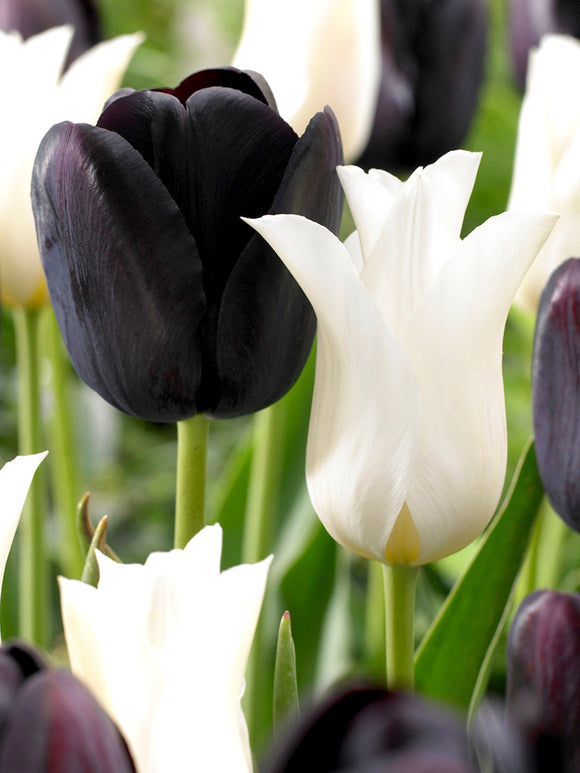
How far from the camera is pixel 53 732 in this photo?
0.12 metres

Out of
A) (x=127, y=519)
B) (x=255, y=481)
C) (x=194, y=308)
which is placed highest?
(x=194, y=308)

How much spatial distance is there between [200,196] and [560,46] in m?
0.17

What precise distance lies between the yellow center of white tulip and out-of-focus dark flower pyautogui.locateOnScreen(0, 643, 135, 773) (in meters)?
0.10

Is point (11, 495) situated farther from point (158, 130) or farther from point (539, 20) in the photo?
point (539, 20)

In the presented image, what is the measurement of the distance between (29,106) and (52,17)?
216 millimetres

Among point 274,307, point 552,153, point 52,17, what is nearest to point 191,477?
point 274,307

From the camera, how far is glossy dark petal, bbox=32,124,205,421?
208 mm

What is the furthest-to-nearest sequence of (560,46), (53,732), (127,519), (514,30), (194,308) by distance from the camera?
1. (127,519)
2. (514,30)
3. (560,46)
4. (194,308)
5. (53,732)

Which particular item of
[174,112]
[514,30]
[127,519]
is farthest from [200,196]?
[127,519]

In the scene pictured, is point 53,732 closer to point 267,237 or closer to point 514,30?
point 267,237

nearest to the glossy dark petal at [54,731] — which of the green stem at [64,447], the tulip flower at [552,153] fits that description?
the tulip flower at [552,153]

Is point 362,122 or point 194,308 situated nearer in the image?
point 194,308

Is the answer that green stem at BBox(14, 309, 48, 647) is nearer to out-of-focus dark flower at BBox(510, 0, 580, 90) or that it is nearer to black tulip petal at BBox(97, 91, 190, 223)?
black tulip petal at BBox(97, 91, 190, 223)

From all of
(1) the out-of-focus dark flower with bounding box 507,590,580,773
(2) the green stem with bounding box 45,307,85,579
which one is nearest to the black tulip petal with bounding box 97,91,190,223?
(1) the out-of-focus dark flower with bounding box 507,590,580,773
